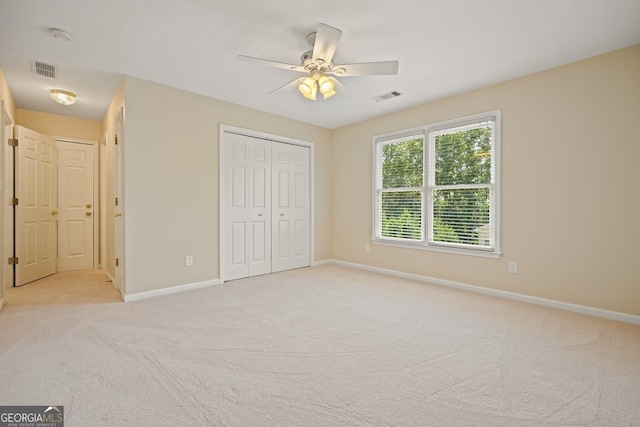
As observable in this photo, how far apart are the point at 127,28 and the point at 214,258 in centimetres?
275

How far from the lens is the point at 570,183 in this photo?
3.13 meters

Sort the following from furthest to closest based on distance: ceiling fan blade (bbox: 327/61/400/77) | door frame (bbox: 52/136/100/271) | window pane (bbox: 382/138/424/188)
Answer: door frame (bbox: 52/136/100/271) → window pane (bbox: 382/138/424/188) → ceiling fan blade (bbox: 327/61/400/77)

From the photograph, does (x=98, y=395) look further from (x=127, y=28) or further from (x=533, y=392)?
(x=127, y=28)

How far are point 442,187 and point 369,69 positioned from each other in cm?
220

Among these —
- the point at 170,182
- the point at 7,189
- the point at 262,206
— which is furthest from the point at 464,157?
the point at 7,189

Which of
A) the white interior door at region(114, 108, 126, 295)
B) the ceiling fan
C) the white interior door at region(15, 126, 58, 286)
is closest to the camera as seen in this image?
the ceiling fan

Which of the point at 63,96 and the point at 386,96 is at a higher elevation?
the point at 386,96

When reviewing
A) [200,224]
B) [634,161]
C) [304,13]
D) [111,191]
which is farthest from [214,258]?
[634,161]

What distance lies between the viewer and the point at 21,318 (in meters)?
2.85

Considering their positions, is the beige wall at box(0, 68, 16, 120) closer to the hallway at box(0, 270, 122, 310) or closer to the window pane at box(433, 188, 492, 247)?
the hallway at box(0, 270, 122, 310)

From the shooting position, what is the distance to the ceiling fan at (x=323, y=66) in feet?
7.76

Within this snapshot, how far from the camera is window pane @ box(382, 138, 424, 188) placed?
4.46 metres

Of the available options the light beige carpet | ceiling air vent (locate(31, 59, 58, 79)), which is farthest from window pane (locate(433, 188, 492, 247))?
ceiling air vent (locate(31, 59, 58, 79))

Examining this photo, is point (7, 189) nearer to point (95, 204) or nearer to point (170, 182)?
point (95, 204)
